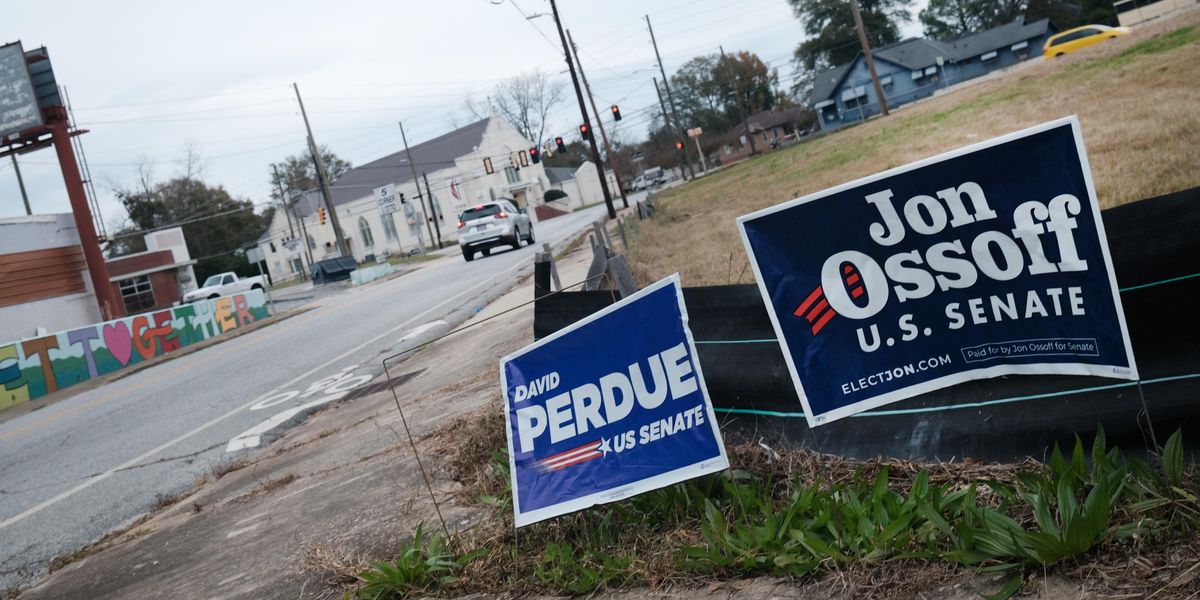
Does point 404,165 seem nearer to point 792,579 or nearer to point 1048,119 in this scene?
point 1048,119

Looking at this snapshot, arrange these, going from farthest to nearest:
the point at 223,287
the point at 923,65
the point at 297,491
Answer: the point at 923,65 → the point at 223,287 → the point at 297,491

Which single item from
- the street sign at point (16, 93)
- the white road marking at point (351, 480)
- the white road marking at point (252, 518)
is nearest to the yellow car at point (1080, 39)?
the street sign at point (16, 93)

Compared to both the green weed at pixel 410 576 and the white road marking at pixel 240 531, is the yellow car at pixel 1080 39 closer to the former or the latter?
the white road marking at pixel 240 531

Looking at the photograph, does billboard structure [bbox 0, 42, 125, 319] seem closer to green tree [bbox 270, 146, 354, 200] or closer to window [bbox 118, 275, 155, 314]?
window [bbox 118, 275, 155, 314]

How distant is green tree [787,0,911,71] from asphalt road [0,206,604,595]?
8278 centimetres

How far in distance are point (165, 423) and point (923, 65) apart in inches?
3163

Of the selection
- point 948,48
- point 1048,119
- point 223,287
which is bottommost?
point 1048,119

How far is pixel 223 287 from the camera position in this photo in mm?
50281

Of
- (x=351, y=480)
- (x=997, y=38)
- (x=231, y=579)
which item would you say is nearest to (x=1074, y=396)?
(x=231, y=579)

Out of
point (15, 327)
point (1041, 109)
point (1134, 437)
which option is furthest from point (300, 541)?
point (15, 327)

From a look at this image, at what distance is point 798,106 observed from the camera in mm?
110250

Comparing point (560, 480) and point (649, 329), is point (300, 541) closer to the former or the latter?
point (560, 480)

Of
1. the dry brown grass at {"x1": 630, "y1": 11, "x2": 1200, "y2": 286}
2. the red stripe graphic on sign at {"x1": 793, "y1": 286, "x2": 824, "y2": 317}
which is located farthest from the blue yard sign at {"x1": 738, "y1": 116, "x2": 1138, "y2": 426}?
the dry brown grass at {"x1": 630, "y1": 11, "x2": 1200, "y2": 286}

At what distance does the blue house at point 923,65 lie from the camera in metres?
82.6
